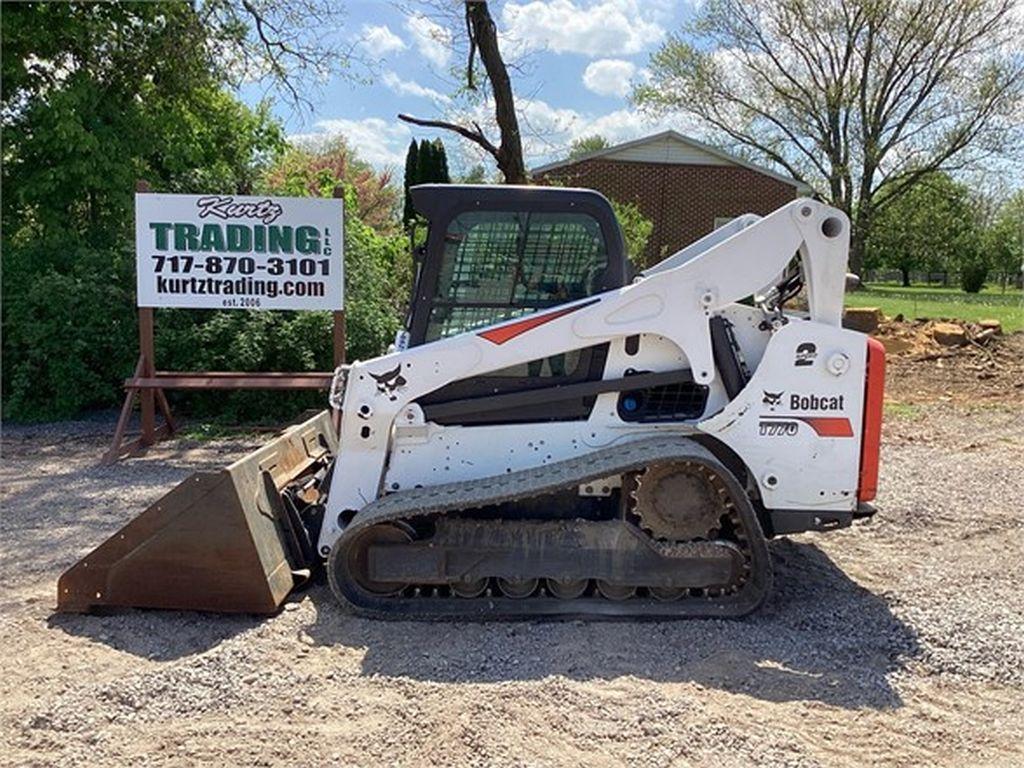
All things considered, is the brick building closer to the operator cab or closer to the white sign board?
the white sign board

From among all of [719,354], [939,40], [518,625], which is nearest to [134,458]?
[518,625]

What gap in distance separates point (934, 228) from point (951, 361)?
116 ft

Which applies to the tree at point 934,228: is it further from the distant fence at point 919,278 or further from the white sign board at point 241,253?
the white sign board at point 241,253

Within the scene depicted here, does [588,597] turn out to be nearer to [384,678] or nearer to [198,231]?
[384,678]

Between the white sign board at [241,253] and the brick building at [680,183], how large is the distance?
66.1 feet

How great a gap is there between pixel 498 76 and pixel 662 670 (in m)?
10.4

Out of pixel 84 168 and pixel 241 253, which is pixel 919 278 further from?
pixel 241 253

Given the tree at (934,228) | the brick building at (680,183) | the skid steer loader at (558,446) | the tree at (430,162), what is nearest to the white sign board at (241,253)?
the skid steer loader at (558,446)

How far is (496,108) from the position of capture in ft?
41.8

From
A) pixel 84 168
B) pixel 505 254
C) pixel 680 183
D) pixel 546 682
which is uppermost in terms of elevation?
pixel 680 183

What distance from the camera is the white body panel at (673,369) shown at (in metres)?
4.53

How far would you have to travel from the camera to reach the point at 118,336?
10.6 metres

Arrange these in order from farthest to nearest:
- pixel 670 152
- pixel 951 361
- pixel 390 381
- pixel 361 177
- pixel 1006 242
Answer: pixel 1006 242, pixel 361 177, pixel 670 152, pixel 951 361, pixel 390 381

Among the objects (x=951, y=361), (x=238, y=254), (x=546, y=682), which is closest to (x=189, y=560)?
(x=546, y=682)
